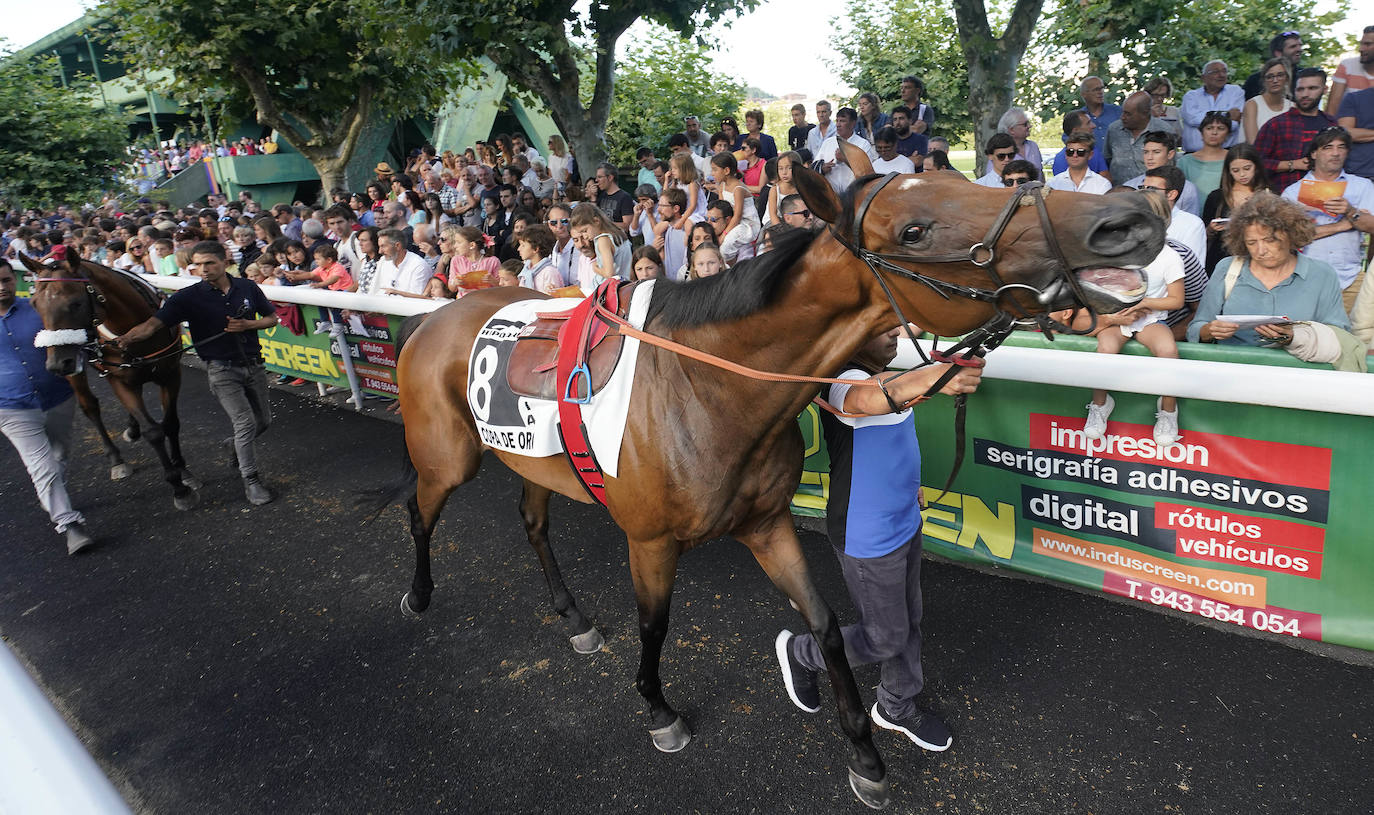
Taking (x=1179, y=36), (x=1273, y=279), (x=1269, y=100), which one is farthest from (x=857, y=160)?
(x=1179, y=36)

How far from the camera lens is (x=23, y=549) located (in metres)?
5.34

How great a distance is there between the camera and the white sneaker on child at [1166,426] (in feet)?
10.8

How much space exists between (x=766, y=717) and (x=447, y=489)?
1974 millimetres

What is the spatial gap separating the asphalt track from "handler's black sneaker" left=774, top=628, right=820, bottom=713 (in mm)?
78

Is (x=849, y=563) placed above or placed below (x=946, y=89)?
below

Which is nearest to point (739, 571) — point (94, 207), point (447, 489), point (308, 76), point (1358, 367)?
point (447, 489)

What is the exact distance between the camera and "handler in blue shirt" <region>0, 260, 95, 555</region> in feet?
16.9

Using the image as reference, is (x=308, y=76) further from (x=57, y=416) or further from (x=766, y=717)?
(x=766, y=717)

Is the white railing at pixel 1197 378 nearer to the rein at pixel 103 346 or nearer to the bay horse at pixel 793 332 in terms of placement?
the bay horse at pixel 793 332

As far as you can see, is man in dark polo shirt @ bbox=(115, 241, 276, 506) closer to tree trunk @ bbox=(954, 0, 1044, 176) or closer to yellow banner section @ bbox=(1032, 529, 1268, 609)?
yellow banner section @ bbox=(1032, 529, 1268, 609)

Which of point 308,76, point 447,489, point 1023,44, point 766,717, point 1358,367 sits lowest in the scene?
point 766,717

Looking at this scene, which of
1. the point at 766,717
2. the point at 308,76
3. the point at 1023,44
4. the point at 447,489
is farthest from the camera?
the point at 308,76

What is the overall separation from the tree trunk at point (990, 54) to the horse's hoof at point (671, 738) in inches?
294

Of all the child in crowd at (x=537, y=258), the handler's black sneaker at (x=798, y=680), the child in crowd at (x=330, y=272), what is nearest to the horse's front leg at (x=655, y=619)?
the handler's black sneaker at (x=798, y=680)
